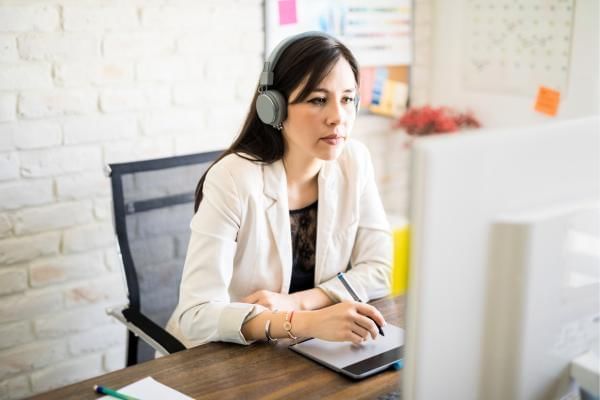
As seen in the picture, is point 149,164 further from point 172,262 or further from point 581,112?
point 581,112

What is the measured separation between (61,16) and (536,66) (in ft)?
5.69

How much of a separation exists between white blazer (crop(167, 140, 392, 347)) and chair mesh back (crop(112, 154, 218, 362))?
11 cm

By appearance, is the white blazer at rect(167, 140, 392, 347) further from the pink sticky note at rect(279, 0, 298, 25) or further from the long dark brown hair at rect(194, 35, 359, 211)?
the pink sticky note at rect(279, 0, 298, 25)

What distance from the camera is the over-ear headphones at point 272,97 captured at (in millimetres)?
1448

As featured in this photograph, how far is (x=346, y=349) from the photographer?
1229 mm

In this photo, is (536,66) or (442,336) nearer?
(442,336)

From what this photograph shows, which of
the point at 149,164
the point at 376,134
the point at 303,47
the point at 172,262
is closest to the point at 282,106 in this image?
the point at 303,47

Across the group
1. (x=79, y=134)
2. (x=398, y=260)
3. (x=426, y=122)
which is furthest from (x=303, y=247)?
→ (x=426, y=122)

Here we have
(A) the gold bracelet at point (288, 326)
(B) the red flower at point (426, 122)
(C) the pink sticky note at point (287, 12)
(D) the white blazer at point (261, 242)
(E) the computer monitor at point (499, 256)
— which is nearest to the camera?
(E) the computer monitor at point (499, 256)

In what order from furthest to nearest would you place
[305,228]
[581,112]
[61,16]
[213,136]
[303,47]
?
[581,112], [213,136], [61,16], [305,228], [303,47]

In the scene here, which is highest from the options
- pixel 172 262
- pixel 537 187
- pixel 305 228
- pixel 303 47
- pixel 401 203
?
pixel 303 47

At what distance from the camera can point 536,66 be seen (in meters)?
2.66

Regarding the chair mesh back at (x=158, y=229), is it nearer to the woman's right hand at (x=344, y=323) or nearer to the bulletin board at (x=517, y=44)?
the woman's right hand at (x=344, y=323)

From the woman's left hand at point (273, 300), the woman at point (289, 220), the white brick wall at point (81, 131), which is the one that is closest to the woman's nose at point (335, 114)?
the woman at point (289, 220)
